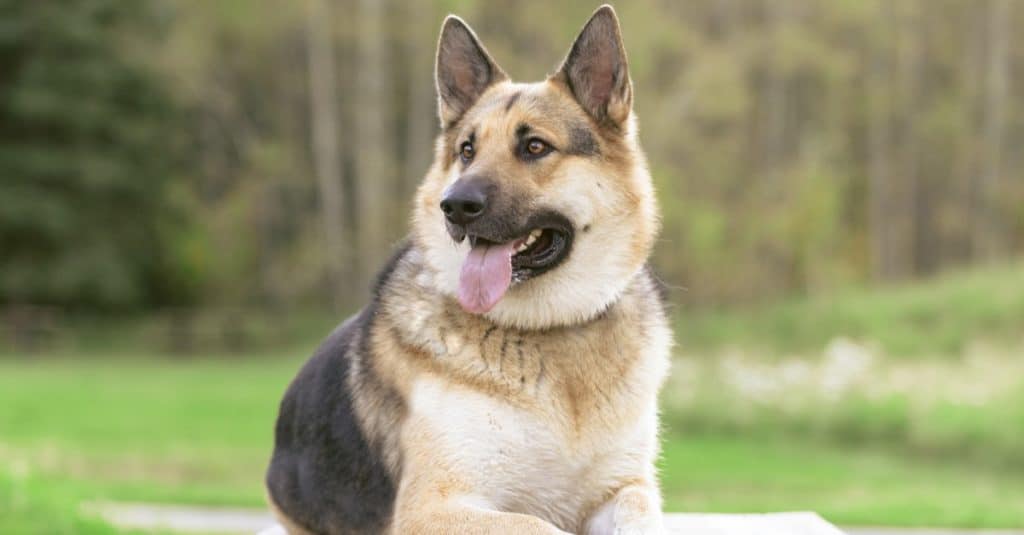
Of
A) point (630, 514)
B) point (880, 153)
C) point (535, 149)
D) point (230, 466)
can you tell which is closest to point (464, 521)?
point (630, 514)

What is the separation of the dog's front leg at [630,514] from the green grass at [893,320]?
1445cm

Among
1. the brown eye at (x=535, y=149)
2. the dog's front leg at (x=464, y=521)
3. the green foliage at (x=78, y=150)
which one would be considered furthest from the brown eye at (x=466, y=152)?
the green foliage at (x=78, y=150)

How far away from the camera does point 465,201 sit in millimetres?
3631

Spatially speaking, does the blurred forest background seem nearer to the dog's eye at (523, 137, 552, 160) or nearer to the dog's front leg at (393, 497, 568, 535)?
the dog's eye at (523, 137, 552, 160)

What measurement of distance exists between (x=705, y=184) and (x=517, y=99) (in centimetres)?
2633

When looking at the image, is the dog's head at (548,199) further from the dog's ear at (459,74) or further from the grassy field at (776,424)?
the grassy field at (776,424)

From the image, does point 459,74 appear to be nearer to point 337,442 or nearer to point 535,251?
point 535,251

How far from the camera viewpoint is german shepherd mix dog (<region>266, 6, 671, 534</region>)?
368 centimetres

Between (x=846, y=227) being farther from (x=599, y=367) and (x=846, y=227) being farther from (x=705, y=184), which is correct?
(x=599, y=367)

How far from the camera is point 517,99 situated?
3.96 m

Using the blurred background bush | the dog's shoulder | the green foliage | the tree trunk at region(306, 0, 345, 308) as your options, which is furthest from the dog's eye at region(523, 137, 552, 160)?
the green foliage

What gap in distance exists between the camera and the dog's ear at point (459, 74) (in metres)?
4.16

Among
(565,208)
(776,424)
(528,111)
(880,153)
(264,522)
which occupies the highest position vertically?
(528,111)

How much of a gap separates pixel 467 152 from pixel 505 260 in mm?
422
